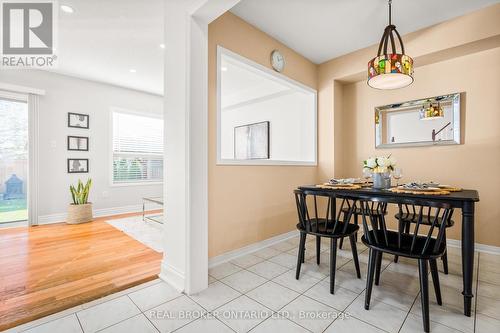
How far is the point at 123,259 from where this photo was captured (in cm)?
255

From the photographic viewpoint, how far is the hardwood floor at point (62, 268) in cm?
173

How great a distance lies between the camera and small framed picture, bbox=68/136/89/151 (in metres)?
4.37

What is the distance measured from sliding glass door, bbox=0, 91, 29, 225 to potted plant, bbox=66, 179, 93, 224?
2.38 ft

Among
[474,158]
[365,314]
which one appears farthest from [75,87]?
[474,158]

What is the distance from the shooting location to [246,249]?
272 cm

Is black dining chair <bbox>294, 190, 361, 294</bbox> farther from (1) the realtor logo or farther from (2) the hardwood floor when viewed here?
(1) the realtor logo

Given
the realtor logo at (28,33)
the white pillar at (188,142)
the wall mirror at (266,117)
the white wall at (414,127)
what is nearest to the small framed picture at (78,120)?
the realtor logo at (28,33)

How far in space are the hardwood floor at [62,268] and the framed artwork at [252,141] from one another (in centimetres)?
274

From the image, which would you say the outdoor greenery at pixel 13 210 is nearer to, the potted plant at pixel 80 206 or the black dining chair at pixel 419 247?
the potted plant at pixel 80 206

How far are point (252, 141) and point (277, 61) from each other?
6.95ft

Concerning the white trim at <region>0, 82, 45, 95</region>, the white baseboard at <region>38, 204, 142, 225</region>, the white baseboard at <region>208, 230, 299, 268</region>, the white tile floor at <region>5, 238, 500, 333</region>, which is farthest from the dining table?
the white trim at <region>0, 82, 45, 95</region>

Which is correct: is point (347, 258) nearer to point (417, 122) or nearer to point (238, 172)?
point (238, 172)

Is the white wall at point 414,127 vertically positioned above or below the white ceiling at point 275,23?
below

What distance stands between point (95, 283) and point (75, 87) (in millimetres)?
3951
